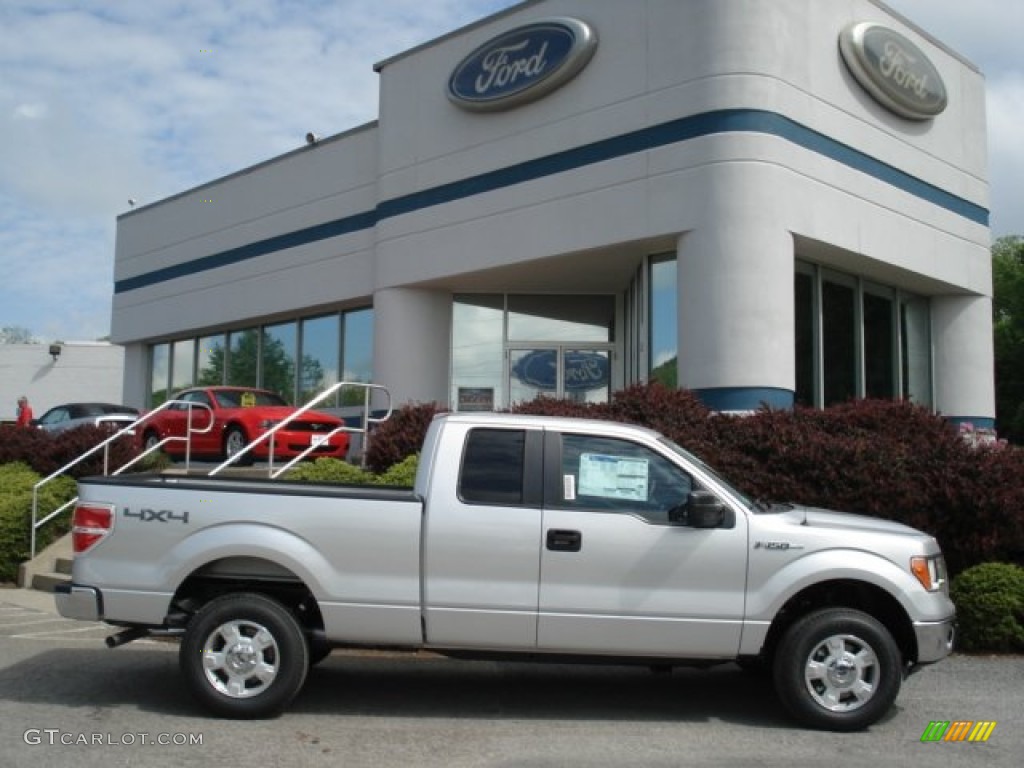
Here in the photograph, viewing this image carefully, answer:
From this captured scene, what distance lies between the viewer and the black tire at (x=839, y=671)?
608 cm

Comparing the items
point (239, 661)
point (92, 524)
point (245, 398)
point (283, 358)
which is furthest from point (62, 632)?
point (283, 358)

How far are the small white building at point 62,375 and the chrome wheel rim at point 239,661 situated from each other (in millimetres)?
44327

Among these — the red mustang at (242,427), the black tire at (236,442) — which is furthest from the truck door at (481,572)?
the black tire at (236,442)

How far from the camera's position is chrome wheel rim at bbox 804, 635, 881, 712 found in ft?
20.1

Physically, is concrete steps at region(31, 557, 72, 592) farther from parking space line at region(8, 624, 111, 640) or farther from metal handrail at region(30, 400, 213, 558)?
parking space line at region(8, 624, 111, 640)

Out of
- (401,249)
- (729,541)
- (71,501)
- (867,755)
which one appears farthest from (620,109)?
(867,755)

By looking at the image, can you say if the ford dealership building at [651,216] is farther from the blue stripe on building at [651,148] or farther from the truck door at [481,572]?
the truck door at [481,572]

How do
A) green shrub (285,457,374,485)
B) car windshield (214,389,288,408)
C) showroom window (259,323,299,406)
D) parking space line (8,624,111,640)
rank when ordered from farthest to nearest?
showroom window (259,323,299,406)
car windshield (214,389,288,408)
green shrub (285,457,374,485)
parking space line (8,624,111,640)

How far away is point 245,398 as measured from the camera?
56.3 ft

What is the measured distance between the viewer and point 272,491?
6.30 m

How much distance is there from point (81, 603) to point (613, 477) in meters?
3.33

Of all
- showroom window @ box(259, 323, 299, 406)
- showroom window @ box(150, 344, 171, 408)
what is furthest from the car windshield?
showroom window @ box(150, 344, 171, 408)

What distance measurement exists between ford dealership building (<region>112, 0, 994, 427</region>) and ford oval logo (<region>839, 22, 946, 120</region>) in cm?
5

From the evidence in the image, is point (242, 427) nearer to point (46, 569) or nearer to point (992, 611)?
point (46, 569)
